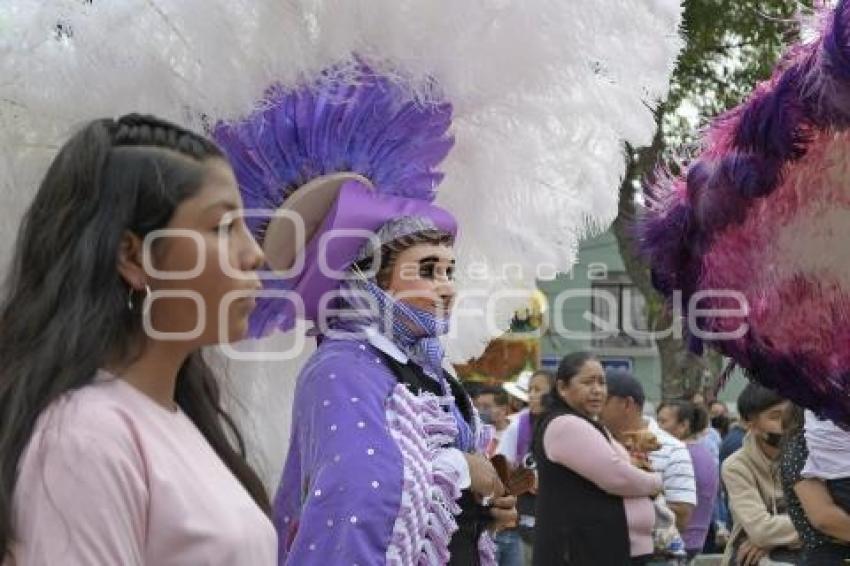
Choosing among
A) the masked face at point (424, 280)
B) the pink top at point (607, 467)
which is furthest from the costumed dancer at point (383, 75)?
the pink top at point (607, 467)

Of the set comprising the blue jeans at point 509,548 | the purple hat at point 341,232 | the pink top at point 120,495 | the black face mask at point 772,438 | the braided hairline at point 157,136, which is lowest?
the blue jeans at point 509,548

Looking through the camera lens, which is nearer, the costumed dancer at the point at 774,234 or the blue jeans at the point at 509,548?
the costumed dancer at the point at 774,234

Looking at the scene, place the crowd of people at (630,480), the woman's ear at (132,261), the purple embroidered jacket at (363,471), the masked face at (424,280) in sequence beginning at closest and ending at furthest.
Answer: the woman's ear at (132,261) → the purple embroidered jacket at (363,471) → the masked face at (424,280) → the crowd of people at (630,480)

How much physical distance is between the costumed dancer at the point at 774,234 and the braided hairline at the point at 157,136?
906mm

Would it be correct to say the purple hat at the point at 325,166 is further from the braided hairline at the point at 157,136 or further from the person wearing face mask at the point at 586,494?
the person wearing face mask at the point at 586,494

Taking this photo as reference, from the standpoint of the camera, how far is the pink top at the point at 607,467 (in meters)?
5.20

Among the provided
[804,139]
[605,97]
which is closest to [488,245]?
[605,97]

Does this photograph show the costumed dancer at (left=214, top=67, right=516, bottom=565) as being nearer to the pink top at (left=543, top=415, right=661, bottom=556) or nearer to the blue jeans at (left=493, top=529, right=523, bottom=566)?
the pink top at (left=543, top=415, right=661, bottom=556)

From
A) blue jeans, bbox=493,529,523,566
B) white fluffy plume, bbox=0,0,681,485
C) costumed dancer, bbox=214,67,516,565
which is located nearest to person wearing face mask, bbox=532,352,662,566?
blue jeans, bbox=493,529,523,566

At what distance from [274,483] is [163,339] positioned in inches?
62.8

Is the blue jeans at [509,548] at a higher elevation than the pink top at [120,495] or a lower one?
lower

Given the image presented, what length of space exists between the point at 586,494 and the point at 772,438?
754 millimetres

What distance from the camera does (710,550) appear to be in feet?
30.4

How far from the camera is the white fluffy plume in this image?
9.41 ft
